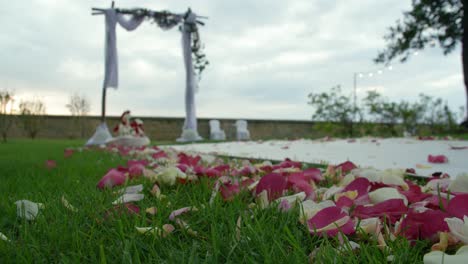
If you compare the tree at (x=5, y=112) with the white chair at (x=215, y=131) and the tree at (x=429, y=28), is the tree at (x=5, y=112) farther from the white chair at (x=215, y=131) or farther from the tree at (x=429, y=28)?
the tree at (x=429, y=28)

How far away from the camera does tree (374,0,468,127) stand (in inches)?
307

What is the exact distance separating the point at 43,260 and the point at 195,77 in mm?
8856

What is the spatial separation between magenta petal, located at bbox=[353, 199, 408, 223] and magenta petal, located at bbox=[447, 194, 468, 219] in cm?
9

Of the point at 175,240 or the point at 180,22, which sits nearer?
the point at 175,240

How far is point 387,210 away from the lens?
74 centimetres

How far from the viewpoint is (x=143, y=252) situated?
2.02 feet

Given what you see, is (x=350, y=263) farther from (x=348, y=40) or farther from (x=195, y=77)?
(x=348, y=40)

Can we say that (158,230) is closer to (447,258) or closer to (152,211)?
(152,211)

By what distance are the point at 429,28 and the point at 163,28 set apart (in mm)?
6897

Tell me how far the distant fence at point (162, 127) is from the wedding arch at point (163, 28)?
674 centimetres

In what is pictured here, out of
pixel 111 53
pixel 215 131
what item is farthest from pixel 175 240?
pixel 215 131

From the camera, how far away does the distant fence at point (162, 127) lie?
51.8ft

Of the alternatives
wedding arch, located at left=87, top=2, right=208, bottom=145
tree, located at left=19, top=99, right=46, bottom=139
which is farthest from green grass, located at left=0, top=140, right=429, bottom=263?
tree, located at left=19, top=99, right=46, bottom=139

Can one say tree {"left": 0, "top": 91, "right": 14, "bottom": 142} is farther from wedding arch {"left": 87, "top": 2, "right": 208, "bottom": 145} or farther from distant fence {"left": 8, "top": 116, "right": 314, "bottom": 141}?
distant fence {"left": 8, "top": 116, "right": 314, "bottom": 141}
